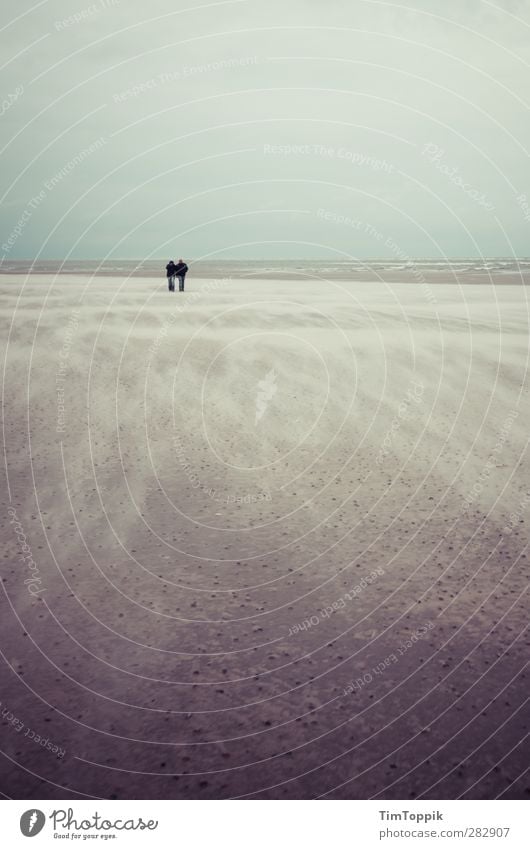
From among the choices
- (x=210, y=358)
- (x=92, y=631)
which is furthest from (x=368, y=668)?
(x=210, y=358)

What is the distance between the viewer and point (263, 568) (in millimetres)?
9453

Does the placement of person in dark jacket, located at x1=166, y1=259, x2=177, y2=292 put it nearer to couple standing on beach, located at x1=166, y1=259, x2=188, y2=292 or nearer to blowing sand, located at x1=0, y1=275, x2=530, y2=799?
couple standing on beach, located at x1=166, y1=259, x2=188, y2=292

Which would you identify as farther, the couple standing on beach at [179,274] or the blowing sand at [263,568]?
the couple standing on beach at [179,274]

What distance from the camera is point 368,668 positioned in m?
7.41

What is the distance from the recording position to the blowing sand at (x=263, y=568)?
6207mm

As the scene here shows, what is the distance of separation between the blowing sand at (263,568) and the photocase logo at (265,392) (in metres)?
0.07
